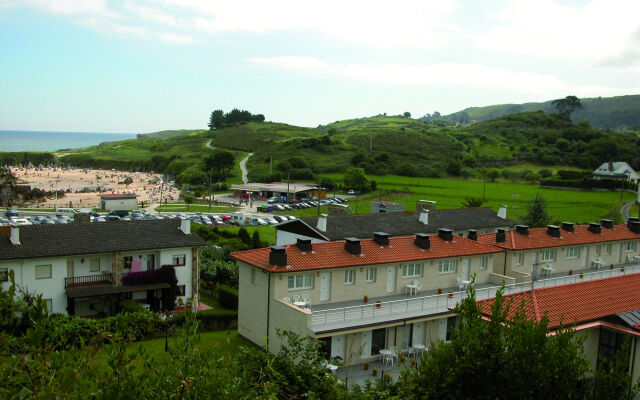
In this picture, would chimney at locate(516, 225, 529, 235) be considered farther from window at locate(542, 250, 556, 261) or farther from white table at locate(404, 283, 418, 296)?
white table at locate(404, 283, 418, 296)

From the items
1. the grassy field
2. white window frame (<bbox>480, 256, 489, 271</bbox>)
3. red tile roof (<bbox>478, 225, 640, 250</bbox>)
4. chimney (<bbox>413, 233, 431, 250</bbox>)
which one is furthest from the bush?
the grassy field

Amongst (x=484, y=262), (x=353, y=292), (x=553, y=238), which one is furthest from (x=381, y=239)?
(x=553, y=238)

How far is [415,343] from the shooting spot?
2717 centimetres

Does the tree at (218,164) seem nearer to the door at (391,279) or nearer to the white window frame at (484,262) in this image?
the white window frame at (484,262)

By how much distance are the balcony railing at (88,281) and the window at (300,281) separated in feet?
41.4

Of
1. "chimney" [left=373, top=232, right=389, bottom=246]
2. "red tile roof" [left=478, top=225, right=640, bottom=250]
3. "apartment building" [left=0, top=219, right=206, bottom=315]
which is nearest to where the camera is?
"apartment building" [left=0, top=219, right=206, bottom=315]

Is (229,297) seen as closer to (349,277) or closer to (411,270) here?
(349,277)

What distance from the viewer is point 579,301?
22125 millimetres

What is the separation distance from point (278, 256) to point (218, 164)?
97273mm

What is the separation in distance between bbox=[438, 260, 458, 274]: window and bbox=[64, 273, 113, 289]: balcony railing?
19514 millimetres

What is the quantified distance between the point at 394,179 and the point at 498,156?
157 feet

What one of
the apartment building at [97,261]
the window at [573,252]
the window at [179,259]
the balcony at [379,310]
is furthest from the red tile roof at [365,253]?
the window at [573,252]

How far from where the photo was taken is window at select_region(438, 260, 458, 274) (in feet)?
103

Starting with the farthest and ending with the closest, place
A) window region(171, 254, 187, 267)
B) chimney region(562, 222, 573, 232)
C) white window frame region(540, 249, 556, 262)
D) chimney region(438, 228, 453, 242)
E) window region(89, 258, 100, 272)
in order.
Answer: chimney region(562, 222, 573, 232)
white window frame region(540, 249, 556, 262)
window region(171, 254, 187, 267)
chimney region(438, 228, 453, 242)
window region(89, 258, 100, 272)
